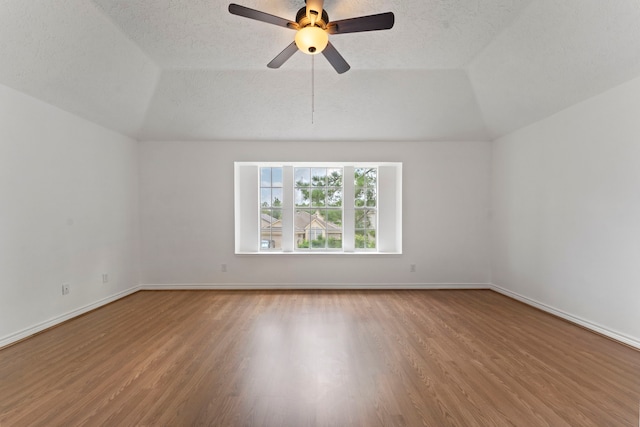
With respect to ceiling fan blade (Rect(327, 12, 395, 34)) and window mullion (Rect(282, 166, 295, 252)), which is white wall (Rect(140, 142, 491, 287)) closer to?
window mullion (Rect(282, 166, 295, 252))

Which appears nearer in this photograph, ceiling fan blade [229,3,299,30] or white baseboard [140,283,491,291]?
ceiling fan blade [229,3,299,30]

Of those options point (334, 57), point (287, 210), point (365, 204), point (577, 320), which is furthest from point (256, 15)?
point (577, 320)

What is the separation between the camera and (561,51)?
9.09ft

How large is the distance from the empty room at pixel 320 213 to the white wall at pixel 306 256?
0.03 metres

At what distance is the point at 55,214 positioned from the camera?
3234 mm

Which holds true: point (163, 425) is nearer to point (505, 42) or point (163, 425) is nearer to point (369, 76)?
point (369, 76)

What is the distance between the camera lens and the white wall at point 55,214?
9.07ft

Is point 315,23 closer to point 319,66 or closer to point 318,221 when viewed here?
point 319,66

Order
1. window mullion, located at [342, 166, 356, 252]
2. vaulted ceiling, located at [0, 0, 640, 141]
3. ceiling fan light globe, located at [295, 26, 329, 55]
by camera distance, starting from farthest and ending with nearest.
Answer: window mullion, located at [342, 166, 356, 252] → vaulted ceiling, located at [0, 0, 640, 141] → ceiling fan light globe, located at [295, 26, 329, 55]

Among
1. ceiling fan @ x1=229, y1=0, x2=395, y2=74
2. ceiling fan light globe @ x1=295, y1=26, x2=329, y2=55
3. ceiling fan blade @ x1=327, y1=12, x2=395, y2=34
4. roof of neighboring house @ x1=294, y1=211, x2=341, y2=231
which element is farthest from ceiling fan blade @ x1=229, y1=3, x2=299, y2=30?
roof of neighboring house @ x1=294, y1=211, x2=341, y2=231

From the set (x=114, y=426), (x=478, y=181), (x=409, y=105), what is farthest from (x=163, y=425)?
(x=478, y=181)

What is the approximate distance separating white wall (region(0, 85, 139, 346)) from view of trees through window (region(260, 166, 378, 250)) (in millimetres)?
2210

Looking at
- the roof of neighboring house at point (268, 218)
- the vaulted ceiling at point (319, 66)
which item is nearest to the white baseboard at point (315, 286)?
the roof of neighboring house at point (268, 218)

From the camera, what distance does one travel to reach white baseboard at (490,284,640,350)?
2709 mm
